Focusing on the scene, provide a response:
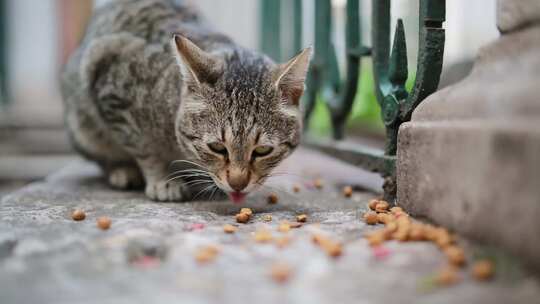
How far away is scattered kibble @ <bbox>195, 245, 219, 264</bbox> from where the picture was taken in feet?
4.54

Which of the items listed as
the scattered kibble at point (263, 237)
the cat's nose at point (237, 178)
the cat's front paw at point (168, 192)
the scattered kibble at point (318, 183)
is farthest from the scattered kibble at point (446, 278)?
the scattered kibble at point (318, 183)

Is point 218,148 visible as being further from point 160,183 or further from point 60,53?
point 60,53

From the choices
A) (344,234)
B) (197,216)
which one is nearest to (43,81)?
(197,216)

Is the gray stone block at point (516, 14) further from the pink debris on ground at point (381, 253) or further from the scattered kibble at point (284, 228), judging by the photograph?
the scattered kibble at point (284, 228)

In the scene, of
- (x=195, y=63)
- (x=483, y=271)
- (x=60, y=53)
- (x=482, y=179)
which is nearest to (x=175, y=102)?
(x=195, y=63)

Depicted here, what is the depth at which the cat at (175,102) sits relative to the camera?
7.04 ft

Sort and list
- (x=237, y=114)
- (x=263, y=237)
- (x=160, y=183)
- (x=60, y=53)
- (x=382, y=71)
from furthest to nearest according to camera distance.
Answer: (x=60, y=53) < (x=160, y=183) < (x=382, y=71) < (x=237, y=114) < (x=263, y=237)

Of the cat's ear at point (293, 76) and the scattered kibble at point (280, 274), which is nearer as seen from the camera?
the scattered kibble at point (280, 274)

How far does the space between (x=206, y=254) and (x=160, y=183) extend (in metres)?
1.18

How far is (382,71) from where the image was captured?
2.40 m

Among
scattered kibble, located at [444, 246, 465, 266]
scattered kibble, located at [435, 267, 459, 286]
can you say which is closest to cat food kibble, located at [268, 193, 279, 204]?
scattered kibble, located at [444, 246, 465, 266]

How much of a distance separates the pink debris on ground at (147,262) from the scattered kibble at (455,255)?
2.53 ft

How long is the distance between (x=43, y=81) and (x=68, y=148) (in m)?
3.45

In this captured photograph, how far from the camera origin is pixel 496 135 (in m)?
1.32
